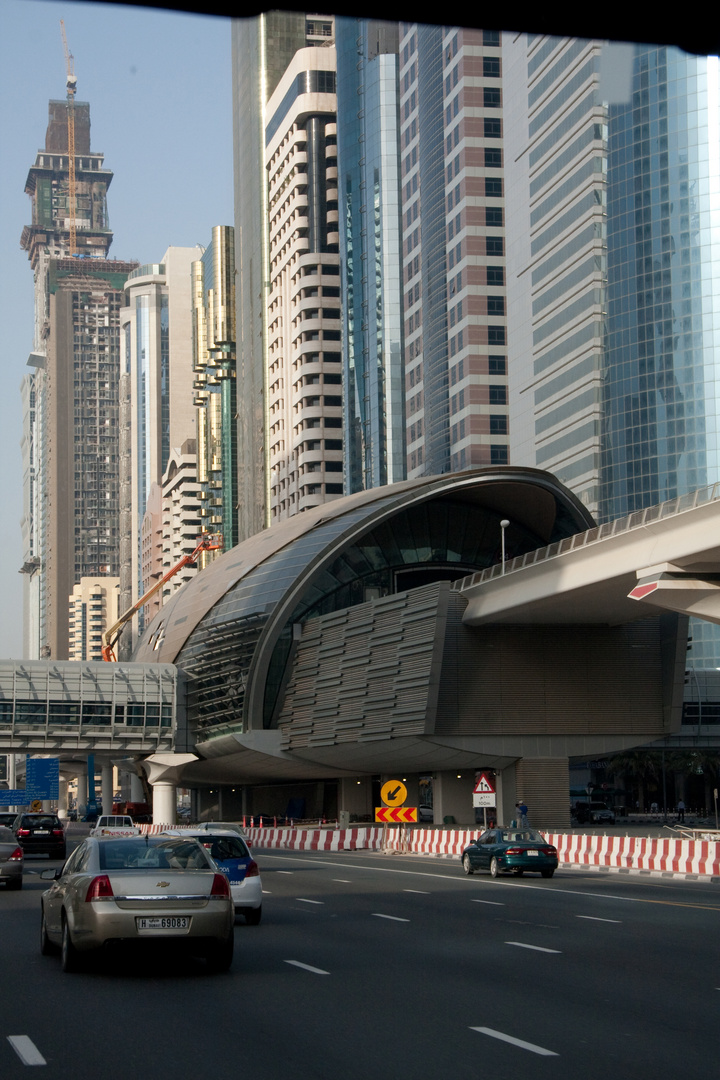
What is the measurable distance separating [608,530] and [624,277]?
222ft

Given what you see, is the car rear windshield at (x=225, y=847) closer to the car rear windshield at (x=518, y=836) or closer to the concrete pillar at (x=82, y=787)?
the car rear windshield at (x=518, y=836)

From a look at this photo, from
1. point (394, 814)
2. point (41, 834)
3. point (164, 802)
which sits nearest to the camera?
point (41, 834)

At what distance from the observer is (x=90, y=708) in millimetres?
85312

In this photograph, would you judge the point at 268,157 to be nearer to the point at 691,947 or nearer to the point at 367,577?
the point at 367,577

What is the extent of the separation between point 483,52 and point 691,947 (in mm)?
119622

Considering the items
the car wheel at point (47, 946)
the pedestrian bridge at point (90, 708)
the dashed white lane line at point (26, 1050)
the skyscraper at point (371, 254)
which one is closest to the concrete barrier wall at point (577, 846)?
the car wheel at point (47, 946)

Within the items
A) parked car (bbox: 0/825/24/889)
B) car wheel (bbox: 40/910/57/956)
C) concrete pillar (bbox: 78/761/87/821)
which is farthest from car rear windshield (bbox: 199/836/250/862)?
concrete pillar (bbox: 78/761/87/821)

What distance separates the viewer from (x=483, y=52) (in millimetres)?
126500

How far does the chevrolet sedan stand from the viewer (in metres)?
13.8

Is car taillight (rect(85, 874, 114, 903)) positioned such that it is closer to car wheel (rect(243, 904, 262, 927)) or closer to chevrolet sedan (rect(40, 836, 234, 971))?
chevrolet sedan (rect(40, 836, 234, 971))

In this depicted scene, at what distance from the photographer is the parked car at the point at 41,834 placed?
46438 mm

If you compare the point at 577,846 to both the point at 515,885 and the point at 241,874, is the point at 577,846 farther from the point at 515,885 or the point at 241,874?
the point at 241,874

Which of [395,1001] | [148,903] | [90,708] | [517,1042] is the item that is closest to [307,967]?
[148,903]

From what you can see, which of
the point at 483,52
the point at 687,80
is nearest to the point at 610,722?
the point at 687,80
